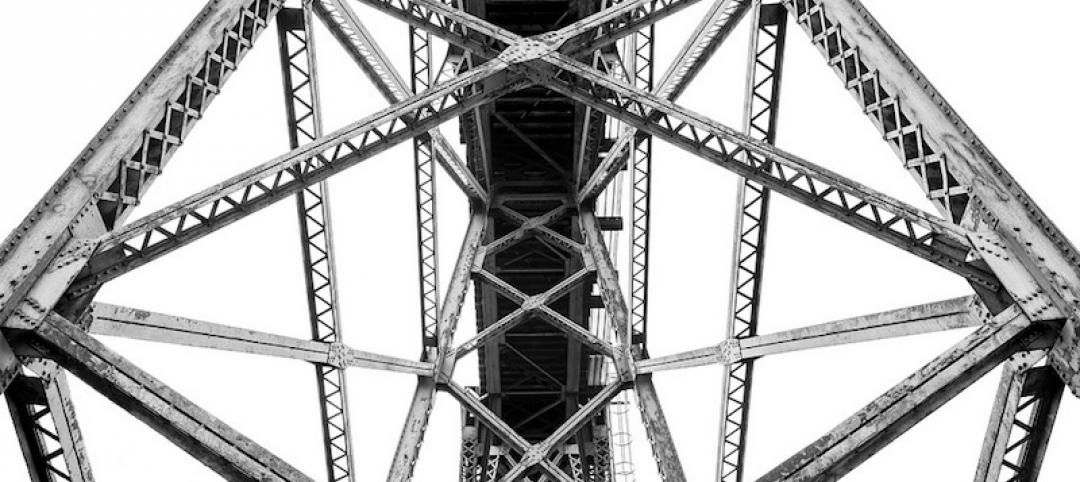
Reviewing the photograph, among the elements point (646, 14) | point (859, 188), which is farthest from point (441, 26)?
point (859, 188)

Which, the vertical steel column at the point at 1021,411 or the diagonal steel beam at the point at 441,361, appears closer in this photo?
the vertical steel column at the point at 1021,411

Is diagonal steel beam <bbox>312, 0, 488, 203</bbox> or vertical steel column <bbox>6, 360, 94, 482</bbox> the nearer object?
vertical steel column <bbox>6, 360, 94, 482</bbox>

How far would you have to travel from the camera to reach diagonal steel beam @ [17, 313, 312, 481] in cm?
810

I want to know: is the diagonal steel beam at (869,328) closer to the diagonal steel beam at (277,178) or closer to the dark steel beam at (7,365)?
the diagonal steel beam at (277,178)

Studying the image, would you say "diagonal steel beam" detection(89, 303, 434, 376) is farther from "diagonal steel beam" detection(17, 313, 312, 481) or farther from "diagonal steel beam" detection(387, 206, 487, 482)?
"diagonal steel beam" detection(387, 206, 487, 482)

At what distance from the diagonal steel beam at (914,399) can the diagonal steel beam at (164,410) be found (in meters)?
4.01

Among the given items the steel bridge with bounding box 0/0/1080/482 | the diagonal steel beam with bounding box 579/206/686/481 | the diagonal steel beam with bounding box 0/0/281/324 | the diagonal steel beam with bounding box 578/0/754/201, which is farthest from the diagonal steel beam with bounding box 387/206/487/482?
the diagonal steel beam with bounding box 0/0/281/324

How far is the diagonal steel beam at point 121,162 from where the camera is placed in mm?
8141

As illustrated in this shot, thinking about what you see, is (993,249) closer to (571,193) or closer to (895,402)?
(895,402)

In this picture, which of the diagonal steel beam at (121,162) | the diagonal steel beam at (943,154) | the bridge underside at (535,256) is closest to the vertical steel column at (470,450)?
the bridge underside at (535,256)

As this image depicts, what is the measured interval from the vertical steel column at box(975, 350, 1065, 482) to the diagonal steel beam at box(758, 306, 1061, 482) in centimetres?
16

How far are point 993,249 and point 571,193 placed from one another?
396 inches

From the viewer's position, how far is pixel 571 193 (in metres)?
17.8

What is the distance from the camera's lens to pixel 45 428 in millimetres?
8359
